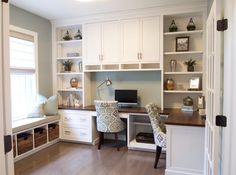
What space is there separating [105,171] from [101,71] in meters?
2.21

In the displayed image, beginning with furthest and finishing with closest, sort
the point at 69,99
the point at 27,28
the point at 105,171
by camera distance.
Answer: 1. the point at 69,99
2. the point at 27,28
3. the point at 105,171

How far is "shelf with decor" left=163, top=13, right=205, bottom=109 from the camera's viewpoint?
386 centimetres

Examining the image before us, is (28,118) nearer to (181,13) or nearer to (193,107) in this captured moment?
(193,107)

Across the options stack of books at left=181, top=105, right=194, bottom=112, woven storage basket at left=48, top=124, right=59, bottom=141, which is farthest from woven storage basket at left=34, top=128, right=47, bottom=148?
stack of books at left=181, top=105, right=194, bottom=112

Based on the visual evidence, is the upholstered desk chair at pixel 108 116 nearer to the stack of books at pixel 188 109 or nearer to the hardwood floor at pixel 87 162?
the hardwood floor at pixel 87 162

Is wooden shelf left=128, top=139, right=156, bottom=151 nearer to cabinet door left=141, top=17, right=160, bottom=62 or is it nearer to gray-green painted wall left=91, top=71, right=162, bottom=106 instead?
gray-green painted wall left=91, top=71, right=162, bottom=106

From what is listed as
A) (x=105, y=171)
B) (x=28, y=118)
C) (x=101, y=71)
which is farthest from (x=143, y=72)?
(x=28, y=118)

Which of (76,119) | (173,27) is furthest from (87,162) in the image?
(173,27)

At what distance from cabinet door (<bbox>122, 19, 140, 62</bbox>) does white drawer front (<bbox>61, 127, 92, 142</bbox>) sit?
1724 mm

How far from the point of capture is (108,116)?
3.79 meters

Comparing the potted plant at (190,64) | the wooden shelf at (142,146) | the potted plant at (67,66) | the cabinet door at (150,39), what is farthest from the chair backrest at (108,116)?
the potted plant at (190,64)

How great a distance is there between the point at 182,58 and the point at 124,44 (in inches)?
47.9

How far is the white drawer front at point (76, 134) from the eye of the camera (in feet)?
13.9

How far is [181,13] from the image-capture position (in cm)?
378
